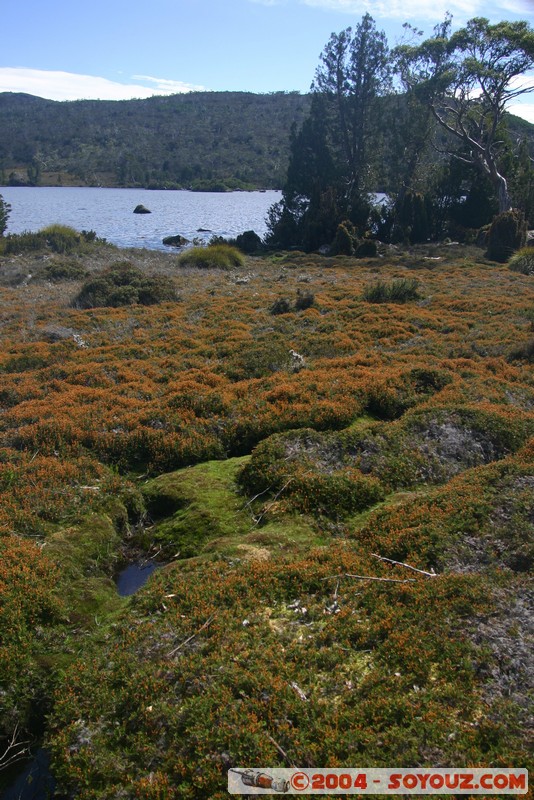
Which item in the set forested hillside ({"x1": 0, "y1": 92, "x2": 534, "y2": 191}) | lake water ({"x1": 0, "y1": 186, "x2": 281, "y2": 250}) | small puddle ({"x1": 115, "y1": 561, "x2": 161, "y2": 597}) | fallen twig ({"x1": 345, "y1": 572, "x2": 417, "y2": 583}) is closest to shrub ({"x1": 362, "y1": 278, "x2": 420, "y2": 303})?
small puddle ({"x1": 115, "y1": 561, "x2": 161, "y2": 597})

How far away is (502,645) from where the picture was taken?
6.11 meters

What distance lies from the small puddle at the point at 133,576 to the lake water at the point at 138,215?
1944 inches

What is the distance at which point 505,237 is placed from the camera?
46719 mm

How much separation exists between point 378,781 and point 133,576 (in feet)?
17.1

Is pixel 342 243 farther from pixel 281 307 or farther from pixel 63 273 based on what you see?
pixel 281 307

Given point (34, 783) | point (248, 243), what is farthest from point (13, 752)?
point (248, 243)

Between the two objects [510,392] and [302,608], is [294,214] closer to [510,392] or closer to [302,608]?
[510,392]

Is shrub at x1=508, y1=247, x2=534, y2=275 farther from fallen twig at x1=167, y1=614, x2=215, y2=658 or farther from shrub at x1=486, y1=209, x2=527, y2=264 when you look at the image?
fallen twig at x1=167, y1=614, x2=215, y2=658

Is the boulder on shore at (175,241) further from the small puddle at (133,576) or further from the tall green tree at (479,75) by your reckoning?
the small puddle at (133,576)

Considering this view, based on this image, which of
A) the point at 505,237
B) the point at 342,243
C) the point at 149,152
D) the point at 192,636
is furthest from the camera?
the point at 149,152

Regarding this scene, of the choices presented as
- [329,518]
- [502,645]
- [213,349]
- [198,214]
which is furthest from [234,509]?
[198,214]

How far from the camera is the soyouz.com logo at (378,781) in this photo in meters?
4.71

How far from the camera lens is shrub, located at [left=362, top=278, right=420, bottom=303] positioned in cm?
2889

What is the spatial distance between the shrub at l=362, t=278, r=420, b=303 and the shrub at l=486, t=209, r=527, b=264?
793 inches
